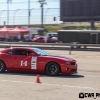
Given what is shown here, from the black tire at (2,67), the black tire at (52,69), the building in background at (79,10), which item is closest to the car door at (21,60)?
the black tire at (2,67)

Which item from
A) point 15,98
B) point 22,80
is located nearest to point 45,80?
point 22,80

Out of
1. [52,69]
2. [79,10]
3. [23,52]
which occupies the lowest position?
[52,69]

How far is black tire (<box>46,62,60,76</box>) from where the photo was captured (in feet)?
47.7

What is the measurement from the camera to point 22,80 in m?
13.0

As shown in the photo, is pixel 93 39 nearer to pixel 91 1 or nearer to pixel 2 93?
pixel 2 93

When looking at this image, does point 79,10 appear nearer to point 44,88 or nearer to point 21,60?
point 21,60

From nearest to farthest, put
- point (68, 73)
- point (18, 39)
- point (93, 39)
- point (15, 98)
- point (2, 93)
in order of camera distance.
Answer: point (15, 98) → point (2, 93) → point (68, 73) → point (93, 39) → point (18, 39)

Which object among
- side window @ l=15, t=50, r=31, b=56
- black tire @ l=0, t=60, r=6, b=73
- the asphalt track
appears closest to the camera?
the asphalt track

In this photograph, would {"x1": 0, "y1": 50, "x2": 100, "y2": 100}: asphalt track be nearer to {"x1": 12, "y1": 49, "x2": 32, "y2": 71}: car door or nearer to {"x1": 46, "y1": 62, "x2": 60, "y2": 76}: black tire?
{"x1": 46, "y1": 62, "x2": 60, "y2": 76}: black tire

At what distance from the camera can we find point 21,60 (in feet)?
50.1

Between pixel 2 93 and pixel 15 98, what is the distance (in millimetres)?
888

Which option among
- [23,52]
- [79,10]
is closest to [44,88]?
[23,52]

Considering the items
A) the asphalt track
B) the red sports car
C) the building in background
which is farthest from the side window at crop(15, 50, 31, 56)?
the building in background

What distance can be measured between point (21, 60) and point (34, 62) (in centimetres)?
69
